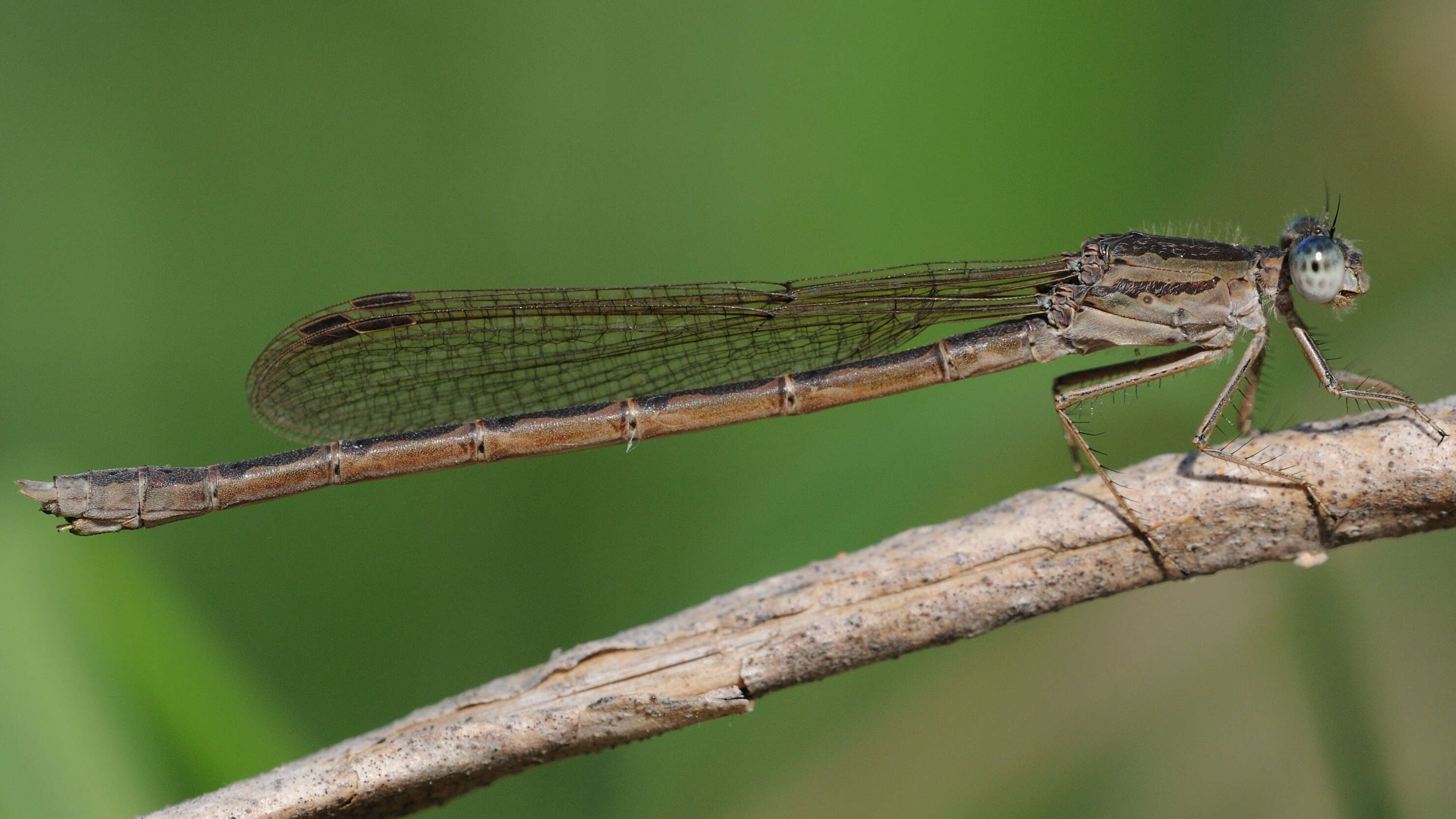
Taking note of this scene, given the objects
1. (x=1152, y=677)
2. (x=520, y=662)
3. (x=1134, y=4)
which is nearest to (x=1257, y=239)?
(x=1134, y=4)

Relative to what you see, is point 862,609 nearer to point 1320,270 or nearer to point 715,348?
point 715,348

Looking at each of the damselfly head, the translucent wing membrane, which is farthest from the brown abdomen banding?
the damselfly head

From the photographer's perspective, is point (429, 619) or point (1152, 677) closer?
point (1152, 677)

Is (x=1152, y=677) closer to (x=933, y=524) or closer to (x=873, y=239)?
(x=933, y=524)

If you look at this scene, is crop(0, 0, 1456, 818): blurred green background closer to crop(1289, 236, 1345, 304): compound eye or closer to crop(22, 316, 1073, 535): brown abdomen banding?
crop(22, 316, 1073, 535): brown abdomen banding

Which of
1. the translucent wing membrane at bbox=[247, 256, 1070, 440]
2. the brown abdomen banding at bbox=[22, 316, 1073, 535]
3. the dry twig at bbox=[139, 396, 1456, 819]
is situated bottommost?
the dry twig at bbox=[139, 396, 1456, 819]
